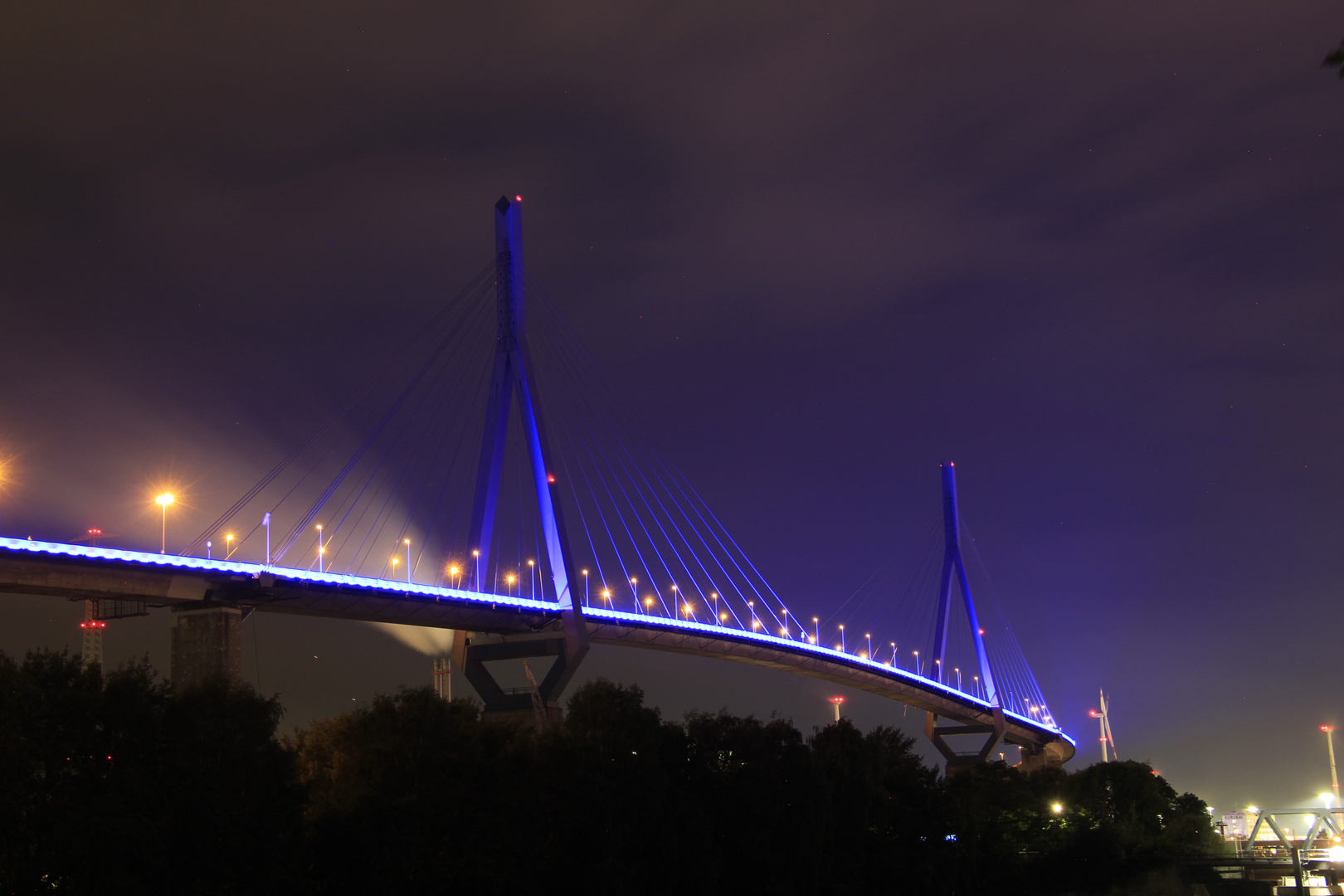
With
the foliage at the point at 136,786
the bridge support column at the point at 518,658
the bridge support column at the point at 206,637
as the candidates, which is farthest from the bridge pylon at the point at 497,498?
the foliage at the point at 136,786

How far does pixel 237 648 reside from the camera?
46719 millimetres

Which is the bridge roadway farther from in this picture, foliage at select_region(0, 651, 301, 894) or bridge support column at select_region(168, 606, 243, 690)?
foliage at select_region(0, 651, 301, 894)

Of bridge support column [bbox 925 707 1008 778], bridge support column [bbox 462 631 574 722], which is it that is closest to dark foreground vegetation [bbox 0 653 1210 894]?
bridge support column [bbox 462 631 574 722]

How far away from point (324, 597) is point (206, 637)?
633 cm

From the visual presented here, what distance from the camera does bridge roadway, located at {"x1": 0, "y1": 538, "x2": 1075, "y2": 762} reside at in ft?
140

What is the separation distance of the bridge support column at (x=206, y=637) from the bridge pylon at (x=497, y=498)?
11.5 m

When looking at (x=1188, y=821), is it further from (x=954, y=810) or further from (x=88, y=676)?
(x=88, y=676)

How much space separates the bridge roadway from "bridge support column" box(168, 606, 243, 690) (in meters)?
0.44

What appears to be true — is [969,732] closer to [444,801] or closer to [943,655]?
[943,655]

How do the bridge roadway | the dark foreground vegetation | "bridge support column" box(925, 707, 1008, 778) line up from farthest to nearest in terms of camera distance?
1. "bridge support column" box(925, 707, 1008, 778)
2. the bridge roadway
3. the dark foreground vegetation

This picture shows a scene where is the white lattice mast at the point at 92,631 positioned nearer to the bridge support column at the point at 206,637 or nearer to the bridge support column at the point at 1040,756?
the bridge support column at the point at 206,637

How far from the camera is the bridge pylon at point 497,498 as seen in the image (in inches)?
2203

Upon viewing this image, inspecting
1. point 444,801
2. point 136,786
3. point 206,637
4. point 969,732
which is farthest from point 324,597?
point 969,732

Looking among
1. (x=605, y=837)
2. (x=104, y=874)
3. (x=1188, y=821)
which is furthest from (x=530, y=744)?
(x=1188, y=821)
